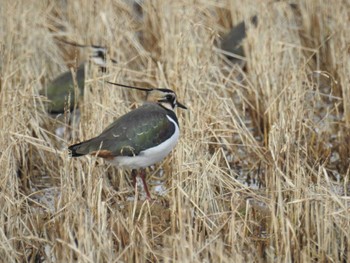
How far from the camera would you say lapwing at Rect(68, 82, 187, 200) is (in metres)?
6.02

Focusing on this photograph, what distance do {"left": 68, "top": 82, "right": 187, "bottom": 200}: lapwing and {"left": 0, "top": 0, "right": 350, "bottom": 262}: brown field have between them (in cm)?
16

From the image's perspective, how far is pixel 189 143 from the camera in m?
6.49

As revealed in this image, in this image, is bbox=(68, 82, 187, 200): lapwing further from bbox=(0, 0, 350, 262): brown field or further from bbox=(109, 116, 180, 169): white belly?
bbox=(0, 0, 350, 262): brown field

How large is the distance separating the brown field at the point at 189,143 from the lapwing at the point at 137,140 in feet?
0.52

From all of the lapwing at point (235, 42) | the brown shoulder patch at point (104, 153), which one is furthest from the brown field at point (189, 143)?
the lapwing at point (235, 42)

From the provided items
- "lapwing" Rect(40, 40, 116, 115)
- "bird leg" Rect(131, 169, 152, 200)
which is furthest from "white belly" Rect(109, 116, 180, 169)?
"lapwing" Rect(40, 40, 116, 115)

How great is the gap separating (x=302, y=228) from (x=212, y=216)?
2.18 ft

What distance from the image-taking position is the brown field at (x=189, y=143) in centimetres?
523

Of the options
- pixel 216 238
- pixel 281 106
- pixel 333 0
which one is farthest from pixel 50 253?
pixel 333 0

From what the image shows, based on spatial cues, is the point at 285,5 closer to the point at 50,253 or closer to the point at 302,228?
the point at 302,228

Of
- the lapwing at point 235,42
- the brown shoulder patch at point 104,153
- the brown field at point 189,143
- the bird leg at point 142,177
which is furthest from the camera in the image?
the lapwing at point 235,42

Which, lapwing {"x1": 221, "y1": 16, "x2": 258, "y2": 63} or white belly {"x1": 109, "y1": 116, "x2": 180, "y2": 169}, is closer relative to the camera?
white belly {"x1": 109, "y1": 116, "x2": 180, "y2": 169}

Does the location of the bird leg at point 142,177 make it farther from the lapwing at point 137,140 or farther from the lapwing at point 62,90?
the lapwing at point 62,90

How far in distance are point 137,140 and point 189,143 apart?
0.50 m
